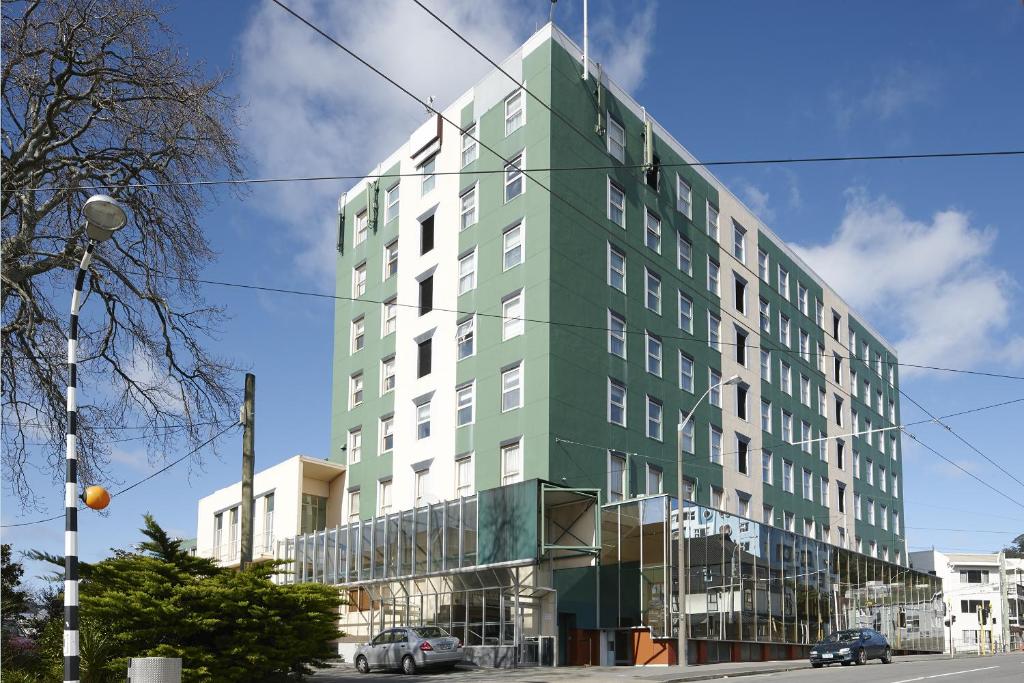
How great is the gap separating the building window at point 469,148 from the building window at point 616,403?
11.2 meters

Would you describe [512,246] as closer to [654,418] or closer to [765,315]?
[654,418]

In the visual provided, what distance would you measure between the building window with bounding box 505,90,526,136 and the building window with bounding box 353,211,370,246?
1197cm

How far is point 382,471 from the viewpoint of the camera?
45.4 m

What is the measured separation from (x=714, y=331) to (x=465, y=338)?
43.4 feet

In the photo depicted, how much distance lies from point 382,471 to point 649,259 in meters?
14.6

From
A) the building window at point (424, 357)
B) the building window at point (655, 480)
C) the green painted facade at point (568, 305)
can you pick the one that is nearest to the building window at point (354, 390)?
the green painted facade at point (568, 305)

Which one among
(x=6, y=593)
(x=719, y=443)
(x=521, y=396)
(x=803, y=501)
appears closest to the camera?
(x=6, y=593)

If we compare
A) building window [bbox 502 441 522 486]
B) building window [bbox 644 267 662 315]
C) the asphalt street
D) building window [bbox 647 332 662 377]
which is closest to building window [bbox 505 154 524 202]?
building window [bbox 644 267 662 315]

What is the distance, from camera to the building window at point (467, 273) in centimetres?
4234

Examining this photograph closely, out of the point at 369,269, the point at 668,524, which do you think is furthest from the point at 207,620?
the point at 369,269

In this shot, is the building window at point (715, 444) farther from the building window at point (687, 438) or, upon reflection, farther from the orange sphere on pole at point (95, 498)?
the orange sphere on pole at point (95, 498)

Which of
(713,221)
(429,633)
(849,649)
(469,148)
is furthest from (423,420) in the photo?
(849,649)

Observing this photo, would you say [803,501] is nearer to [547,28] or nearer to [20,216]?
[547,28]

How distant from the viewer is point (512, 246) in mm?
40531
